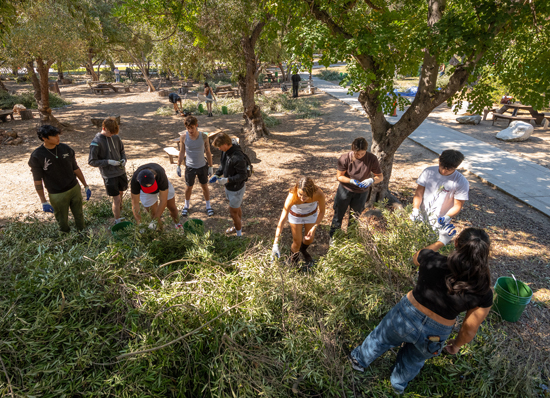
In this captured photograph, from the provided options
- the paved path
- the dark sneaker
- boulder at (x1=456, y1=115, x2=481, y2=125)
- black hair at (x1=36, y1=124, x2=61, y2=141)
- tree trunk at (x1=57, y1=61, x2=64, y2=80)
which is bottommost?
the dark sneaker

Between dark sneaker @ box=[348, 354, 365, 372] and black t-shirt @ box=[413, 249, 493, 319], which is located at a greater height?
black t-shirt @ box=[413, 249, 493, 319]

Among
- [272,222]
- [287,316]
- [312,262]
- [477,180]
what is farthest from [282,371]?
[477,180]

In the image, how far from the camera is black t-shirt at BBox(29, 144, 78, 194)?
3734 mm

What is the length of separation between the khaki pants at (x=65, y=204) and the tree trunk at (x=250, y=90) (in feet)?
21.1

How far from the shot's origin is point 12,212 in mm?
5621

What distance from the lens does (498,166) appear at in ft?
24.5

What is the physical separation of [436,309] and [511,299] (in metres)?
1.56

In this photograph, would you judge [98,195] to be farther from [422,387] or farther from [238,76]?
[422,387]

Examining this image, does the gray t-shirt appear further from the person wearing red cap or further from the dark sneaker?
the dark sneaker

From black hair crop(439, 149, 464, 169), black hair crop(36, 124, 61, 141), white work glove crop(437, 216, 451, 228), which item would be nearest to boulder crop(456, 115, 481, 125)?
black hair crop(439, 149, 464, 169)

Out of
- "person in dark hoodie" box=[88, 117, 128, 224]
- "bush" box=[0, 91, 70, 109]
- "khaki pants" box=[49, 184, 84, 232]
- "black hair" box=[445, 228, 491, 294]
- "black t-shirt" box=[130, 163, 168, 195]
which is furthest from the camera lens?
"bush" box=[0, 91, 70, 109]

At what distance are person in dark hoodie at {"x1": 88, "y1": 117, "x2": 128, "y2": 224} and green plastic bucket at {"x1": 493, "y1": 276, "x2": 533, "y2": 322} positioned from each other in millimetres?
5057

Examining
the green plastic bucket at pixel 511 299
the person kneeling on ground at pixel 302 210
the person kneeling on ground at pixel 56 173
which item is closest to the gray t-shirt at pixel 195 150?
the person kneeling on ground at pixel 56 173

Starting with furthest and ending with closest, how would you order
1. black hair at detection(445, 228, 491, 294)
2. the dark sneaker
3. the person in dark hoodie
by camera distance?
1. the person in dark hoodie
2. the dark sneaker
3. black hair at detection(445, 228, 491, 294)
